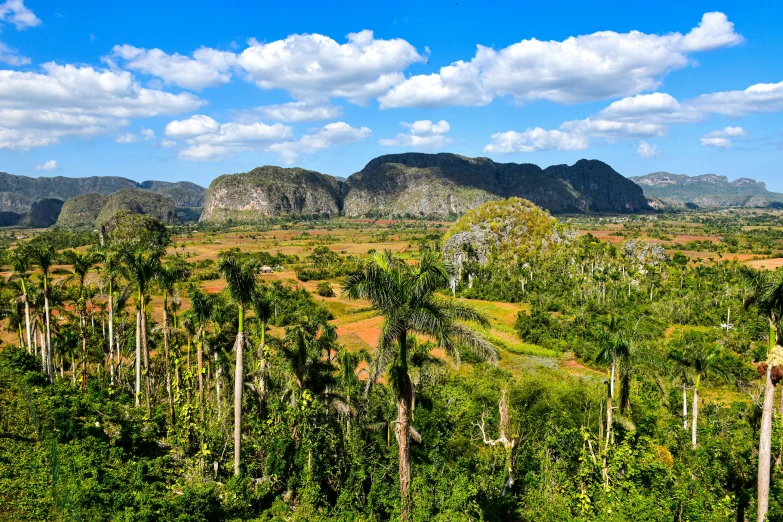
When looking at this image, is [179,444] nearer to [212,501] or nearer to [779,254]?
[212,501]

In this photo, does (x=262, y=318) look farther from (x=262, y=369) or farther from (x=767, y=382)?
(x=767, y=382)

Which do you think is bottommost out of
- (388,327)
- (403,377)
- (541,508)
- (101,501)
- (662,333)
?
(662,333)

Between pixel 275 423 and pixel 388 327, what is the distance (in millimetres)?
8861

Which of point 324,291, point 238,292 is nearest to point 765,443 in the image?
point 238,292

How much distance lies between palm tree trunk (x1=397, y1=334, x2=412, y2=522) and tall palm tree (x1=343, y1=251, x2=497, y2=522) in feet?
1.11

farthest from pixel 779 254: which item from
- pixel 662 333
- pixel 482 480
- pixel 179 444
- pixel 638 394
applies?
pixel 179 444

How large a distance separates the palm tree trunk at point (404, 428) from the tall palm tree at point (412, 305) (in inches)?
13.4

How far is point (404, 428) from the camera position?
1208 cm

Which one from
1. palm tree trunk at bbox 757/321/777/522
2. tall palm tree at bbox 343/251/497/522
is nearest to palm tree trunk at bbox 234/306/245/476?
tall palm tree at bbox 343/251/497/522

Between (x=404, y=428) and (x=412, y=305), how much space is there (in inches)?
128

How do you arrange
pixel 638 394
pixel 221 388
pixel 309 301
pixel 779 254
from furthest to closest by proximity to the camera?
pixel 779 254
pixel 309 301
pixel 638 394
pixel 221 388

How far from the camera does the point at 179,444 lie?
16.6 metres

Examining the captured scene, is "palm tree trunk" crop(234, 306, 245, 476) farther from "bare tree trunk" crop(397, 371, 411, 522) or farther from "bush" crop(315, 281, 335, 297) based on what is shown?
"bush" crop(315, 281, 335, 297)

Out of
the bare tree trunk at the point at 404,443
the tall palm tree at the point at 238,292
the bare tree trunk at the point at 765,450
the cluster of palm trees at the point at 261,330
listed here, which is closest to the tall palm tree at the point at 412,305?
the cluster of palm trees at the point at 261,330
